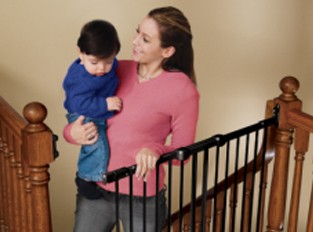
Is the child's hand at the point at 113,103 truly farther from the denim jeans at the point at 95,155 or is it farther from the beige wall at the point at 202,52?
the beige wall at the point at 202,52

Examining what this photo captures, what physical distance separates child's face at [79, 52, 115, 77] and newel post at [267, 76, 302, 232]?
750mm

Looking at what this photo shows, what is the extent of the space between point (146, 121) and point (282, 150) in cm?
65

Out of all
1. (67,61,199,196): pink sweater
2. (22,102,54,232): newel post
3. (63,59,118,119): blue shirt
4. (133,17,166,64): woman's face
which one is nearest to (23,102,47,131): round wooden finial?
(22,102,54,232): newel post

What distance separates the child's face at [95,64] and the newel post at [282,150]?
0.75 metres

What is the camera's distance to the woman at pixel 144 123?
2.07 meters

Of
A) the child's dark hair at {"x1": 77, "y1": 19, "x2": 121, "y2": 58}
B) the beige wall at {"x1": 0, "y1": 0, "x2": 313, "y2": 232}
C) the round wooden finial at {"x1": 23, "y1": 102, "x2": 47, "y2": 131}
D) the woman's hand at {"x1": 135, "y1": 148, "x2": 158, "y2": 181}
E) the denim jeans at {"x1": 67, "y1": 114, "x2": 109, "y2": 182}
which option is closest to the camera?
the round wooden finial at {"x1": 23, "y1": 102, "x2": 47, "y2": 131}

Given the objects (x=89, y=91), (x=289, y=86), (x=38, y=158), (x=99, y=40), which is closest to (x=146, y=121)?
(x=89, y=91)

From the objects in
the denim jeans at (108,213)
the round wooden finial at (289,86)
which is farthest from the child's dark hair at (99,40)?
the round wooden finial at (289,86)

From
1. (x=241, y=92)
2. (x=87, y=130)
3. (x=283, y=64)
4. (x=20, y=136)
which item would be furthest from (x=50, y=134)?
(x=283, y=64)

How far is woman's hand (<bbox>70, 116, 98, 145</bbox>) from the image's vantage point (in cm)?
206

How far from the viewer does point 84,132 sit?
2.06 metres

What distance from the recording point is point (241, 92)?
9.76 ft

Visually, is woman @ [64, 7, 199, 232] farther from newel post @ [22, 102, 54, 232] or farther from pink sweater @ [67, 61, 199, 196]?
newel post @ [22, 102, 54, 232]

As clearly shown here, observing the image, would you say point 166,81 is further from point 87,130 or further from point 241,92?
point 241,92
